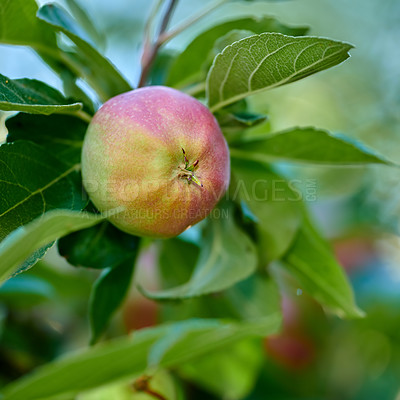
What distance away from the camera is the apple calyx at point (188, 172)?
28.0 inches

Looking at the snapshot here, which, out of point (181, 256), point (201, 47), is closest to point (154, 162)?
point (201, 47)

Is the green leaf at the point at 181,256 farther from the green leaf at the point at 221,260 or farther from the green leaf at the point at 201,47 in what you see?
the green leaf at the point at 201,47

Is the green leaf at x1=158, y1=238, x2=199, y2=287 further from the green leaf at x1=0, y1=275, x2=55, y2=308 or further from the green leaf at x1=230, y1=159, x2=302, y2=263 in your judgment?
the green leaf at x1=0, y1=275, x2=55, y2=308

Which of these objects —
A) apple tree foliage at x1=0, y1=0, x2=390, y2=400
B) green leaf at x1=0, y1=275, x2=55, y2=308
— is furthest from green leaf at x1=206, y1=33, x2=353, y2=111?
green leaf at x1=0, y1=275, x2=55, y2=308

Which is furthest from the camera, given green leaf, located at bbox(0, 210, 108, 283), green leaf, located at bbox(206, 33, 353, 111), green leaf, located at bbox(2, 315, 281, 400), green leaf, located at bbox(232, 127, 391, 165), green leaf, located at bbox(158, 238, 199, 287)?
green leaf, located at bbox(158, 238, 199, 287)

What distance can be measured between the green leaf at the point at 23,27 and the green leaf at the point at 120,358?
513 mm

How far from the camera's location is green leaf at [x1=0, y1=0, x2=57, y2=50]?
2.75 ft

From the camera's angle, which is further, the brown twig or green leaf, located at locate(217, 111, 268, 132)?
the brown twig

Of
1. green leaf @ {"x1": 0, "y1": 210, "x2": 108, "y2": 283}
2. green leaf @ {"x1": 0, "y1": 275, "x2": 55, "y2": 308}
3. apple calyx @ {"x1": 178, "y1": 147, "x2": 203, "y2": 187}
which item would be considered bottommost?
green leaf @ {"x1": 0, "y1": 275, "x2": 55, "y2": 308}

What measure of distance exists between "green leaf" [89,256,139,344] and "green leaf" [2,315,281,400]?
0.14 meters

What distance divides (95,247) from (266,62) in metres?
0.38

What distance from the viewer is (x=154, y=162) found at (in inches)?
27.2

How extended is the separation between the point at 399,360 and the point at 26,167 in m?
1.52

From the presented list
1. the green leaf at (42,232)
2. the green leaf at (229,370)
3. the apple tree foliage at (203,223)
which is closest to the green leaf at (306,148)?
the apple tree foliage at (203,223)
